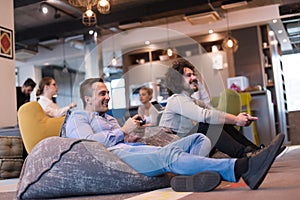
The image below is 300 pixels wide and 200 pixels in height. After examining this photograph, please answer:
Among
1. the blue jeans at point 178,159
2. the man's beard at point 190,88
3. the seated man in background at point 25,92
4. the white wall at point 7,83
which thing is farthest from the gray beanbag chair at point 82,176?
the seated man in background at point 25,92

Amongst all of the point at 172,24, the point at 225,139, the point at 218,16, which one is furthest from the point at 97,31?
the point at 225,139

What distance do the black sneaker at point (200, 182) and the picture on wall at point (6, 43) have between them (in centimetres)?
371

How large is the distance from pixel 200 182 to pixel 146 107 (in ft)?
1.68

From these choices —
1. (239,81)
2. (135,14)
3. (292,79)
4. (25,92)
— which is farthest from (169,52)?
(292,79)

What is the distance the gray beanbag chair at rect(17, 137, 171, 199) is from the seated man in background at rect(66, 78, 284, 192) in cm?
6

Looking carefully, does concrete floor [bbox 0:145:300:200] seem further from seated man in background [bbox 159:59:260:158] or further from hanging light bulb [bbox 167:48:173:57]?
hanging light bulb [bbox 167:48:173:57]

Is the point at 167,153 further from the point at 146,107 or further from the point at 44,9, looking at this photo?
the point at 44,9

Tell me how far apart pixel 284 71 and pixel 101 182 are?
30.8 feet

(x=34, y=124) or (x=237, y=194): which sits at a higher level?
(x=34, y=124)

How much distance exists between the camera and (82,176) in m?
1.99

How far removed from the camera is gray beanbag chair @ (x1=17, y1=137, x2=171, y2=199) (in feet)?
6.51

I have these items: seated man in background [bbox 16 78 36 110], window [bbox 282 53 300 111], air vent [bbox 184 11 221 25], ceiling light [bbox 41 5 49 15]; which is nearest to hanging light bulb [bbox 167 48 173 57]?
seated man in background [bbox 16 78 36 110]

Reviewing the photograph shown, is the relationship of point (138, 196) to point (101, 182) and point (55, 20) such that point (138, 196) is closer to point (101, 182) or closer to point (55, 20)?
point (101, 182)

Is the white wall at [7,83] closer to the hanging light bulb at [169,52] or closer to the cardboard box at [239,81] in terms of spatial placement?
the hanging light bulb at [169,52]
